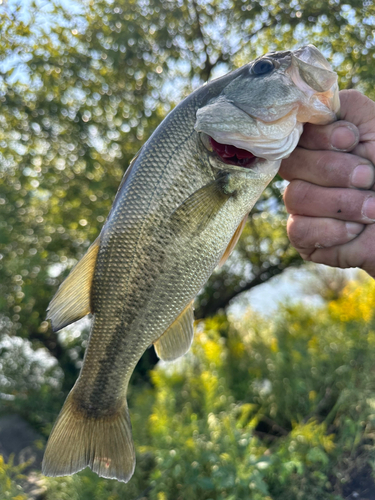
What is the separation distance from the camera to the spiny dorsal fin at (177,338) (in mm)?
1438

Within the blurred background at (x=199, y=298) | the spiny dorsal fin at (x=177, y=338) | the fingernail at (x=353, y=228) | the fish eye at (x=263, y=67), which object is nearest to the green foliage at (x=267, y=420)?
the blurred background at (x=199, y=298)

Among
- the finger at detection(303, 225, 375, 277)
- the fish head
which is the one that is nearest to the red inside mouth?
the fish head

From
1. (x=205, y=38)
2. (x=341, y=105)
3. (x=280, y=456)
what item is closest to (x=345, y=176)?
(x=341, y=105)

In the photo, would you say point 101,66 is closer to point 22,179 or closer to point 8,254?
point 22,179

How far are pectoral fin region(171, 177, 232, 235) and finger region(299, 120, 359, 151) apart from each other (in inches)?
15.5

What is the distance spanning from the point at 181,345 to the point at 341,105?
1018 mm

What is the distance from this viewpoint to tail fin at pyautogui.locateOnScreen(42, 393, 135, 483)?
4.48 ft

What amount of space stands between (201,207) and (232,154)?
0.20m

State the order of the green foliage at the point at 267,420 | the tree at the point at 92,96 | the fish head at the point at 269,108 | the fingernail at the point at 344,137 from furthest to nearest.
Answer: the tree at the point at 92,96 < the green foliage at the point at 267,420 < the fingernail at the point at 344,137 < the fish head at the point at 269,108

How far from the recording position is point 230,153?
4.18ft

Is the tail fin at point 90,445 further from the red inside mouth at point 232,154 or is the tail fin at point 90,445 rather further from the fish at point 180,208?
the red inside mouth at point 232,154

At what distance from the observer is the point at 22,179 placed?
4508mm

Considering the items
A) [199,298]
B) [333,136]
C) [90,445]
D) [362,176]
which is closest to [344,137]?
[333,136]

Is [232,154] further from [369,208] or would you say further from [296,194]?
[369,208]
